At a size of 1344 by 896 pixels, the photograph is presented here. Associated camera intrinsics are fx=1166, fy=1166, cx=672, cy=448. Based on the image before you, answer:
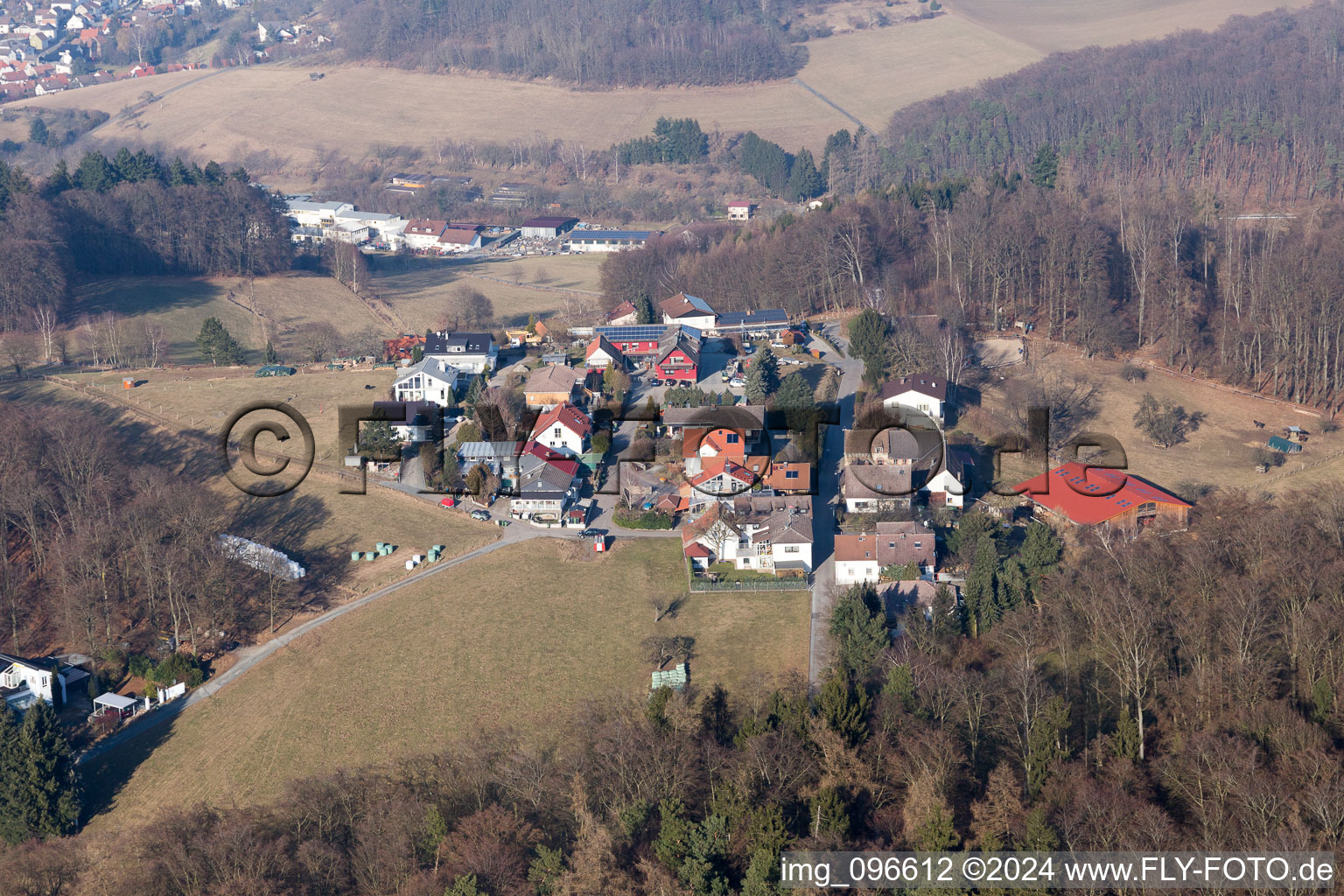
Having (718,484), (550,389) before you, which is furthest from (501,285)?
(718,484)

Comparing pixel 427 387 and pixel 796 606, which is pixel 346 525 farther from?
pixel 796 606

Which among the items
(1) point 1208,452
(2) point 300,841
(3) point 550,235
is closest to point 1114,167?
(3) point 550,235

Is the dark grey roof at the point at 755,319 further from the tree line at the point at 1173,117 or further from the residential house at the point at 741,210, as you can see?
the residential house at the point at 741,210

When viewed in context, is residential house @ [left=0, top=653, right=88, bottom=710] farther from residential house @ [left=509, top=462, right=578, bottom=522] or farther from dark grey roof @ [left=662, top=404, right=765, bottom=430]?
dark grey roof @ [left=662, top=404, right=765, bottom=430]

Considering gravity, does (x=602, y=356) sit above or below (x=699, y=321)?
below

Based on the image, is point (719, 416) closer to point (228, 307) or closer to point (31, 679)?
point (31, 679)
